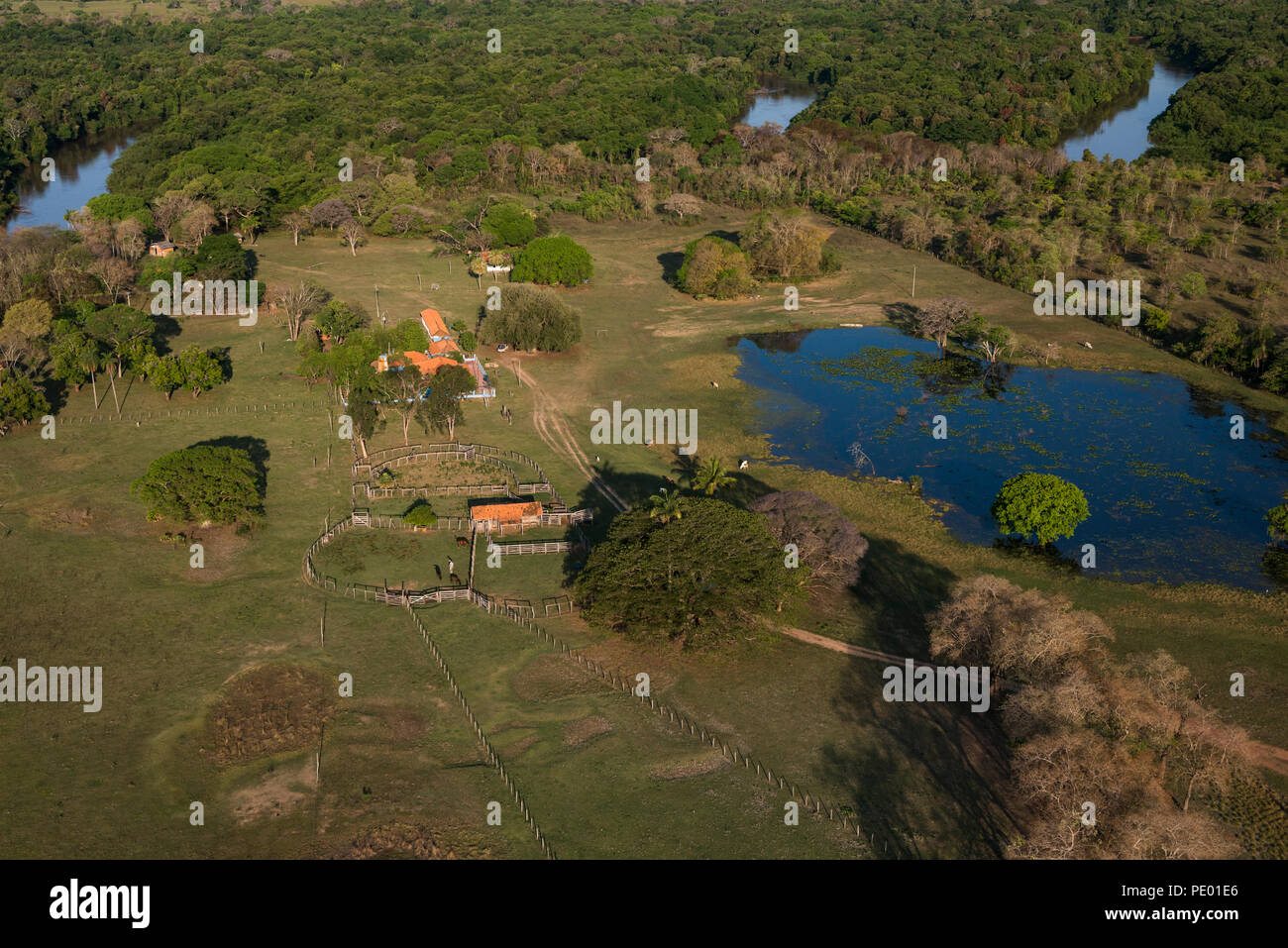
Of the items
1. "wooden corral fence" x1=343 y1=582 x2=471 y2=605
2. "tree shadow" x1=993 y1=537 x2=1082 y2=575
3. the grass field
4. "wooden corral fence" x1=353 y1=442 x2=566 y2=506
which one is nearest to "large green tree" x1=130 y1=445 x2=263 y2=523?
the grass field

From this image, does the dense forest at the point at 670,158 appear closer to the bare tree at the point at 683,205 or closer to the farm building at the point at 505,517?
the bare tree at the point at 683,205

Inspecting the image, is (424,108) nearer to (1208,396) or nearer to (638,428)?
(638,428)

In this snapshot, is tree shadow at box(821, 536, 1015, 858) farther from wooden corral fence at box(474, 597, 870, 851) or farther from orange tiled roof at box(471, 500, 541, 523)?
orange tiled roof at box(471, 500, 541, 523)

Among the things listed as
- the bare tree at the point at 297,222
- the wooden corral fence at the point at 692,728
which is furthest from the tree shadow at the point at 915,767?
the bare tree at the point at 297,222

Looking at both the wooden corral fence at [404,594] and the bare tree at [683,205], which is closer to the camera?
the wooden corral fence at [404,594]

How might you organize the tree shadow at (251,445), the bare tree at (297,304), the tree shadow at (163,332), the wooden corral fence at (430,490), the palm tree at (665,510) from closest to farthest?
the palm tree at (665,510) → the wooden corral fence at (430,490) → the tree shadow at (251,445) → the tree shadow at (163,332) → the bare tree at (297,304)

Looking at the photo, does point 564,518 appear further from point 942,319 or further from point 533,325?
point 942,319

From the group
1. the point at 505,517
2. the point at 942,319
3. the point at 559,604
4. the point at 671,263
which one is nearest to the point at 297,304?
the point at 505,517
